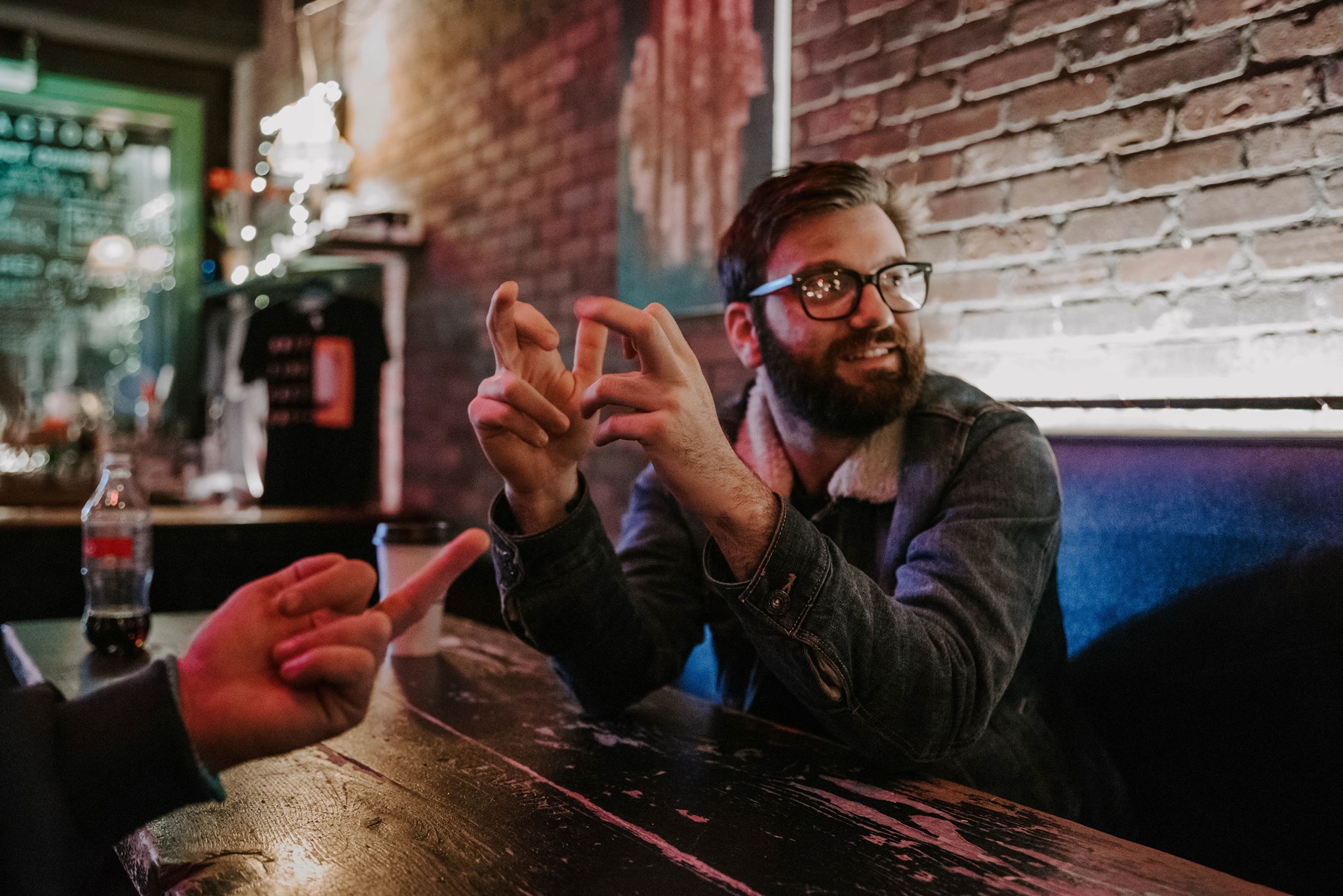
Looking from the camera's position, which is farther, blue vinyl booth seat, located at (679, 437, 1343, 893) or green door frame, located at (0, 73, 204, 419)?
green door frame, located at (0, 73, 204, 419)

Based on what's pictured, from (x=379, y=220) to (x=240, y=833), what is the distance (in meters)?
3.92

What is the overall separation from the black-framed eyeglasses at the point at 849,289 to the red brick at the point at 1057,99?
67 cm

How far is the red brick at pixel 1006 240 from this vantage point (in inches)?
78.2

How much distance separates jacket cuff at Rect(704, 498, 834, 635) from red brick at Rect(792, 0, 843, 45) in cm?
179

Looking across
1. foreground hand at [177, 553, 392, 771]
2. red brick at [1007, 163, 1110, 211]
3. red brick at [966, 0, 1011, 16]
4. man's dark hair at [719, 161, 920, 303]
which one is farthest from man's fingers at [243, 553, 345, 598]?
red brick at [966, 0, 1011, 16]

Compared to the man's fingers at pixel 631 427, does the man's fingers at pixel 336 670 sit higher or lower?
lower

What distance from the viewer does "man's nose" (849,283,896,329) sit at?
1437 mm

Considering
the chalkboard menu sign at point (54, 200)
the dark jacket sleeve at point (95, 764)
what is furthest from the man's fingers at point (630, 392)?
the chalkboard menu sign at point (54, 200)

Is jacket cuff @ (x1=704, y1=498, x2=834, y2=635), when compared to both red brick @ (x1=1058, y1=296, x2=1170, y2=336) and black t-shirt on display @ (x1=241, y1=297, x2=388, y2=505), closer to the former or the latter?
red brick @ (x1=1058, y1=296, x2=1170, y2=336)

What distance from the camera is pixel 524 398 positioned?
107 centimetres

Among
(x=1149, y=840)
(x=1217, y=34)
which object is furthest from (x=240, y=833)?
(x=1217, y=34)

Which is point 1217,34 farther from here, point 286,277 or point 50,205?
point 50,205

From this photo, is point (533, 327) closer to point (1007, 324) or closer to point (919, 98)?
point (1007, 324)

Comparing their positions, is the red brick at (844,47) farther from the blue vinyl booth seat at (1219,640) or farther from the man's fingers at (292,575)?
the man's fingers at (292,575)
